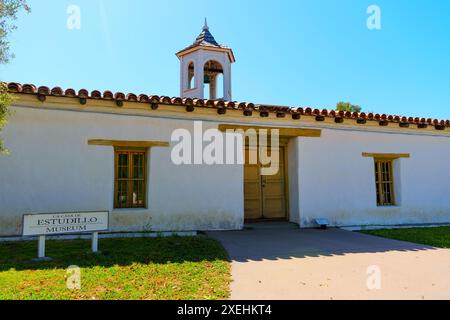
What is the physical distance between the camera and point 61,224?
5.76 metres

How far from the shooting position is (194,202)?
27.9ft

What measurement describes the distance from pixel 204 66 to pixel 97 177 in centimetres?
672

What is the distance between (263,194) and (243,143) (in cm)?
186

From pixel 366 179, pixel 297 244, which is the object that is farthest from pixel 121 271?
pixel 366 179

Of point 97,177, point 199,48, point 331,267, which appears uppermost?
point 199,48

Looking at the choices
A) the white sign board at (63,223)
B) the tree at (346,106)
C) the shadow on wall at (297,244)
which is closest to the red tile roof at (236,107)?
the white sign board at (63,223)

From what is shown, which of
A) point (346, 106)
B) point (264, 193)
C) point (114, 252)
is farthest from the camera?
point (346, 106)

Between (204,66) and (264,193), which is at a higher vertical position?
(204,66)

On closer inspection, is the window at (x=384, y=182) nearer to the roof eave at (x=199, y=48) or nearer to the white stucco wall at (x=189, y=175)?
the white stucco wall at (x=189, y=175)

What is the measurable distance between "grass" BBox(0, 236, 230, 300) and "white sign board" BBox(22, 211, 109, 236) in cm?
42

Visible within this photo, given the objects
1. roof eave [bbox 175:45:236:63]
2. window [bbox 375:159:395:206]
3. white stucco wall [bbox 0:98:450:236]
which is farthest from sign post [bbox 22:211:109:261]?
window [bbox 375:159:395:206]

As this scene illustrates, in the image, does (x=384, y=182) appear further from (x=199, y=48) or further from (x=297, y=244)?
(x=199, y=48)
